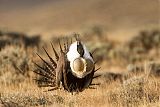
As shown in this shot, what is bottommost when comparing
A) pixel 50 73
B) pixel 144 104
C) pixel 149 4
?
pixel 144 104

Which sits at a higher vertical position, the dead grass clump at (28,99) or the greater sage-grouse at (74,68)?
the greater sage-grouse at (74,68)

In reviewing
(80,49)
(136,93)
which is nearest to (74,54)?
(80,49)

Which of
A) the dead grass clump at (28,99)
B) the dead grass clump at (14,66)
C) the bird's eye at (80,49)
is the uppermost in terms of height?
the dead grass clump at (14,66)

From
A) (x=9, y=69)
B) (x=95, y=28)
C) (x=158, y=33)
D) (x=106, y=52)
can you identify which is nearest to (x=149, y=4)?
(x=95, y=28)

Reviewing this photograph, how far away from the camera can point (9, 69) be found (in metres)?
12.7

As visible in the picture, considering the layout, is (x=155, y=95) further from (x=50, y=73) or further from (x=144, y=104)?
(x=50, y=73)

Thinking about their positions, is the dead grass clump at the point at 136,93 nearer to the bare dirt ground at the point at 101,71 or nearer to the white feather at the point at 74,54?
the bare dirt ground at the point at 101,71

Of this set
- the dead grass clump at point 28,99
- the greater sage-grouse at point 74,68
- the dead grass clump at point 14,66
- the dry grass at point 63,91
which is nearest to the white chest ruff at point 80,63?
the greater sage-grouse at point 74,68

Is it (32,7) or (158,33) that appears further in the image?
(32,7)

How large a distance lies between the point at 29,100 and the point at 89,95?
1.06 meters

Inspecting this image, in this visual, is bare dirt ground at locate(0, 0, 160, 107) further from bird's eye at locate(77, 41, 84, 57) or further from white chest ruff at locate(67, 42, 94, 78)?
bird's eye at locate(77, 41, 84, 57)

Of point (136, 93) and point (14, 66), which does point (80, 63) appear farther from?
point (14, 66)

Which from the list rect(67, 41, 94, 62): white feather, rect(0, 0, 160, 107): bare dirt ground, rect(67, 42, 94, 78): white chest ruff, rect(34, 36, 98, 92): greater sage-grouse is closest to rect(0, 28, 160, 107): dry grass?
rect(0, 0, 160, 107): bare dirt ground

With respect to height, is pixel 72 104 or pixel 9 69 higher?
pixel 9 69
